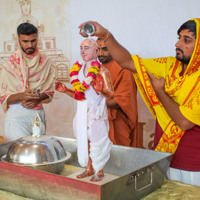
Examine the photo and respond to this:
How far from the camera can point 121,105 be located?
104 inches

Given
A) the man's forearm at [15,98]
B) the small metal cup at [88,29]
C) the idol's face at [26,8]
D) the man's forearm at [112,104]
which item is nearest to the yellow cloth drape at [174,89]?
the man's forearm at [112,104]

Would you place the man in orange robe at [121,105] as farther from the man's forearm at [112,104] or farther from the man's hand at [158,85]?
the man's hand at [158,85]

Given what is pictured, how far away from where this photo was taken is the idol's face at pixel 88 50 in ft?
5.16

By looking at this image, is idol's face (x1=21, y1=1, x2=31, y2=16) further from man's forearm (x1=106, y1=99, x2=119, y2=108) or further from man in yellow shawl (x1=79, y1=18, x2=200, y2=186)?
man in yellow shawl (x1=79, y1=18, x2=200, y2=186)

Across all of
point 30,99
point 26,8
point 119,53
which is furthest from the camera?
point 26,8

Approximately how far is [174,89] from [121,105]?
29.0 inches

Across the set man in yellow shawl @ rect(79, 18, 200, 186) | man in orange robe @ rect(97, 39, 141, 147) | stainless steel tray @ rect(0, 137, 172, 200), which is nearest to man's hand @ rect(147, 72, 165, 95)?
man in yellow shawl @ rect(79, 18, 200, 186)

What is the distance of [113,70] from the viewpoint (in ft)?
8.96

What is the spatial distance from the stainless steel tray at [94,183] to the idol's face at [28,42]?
1241mm

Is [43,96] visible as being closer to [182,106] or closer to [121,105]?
[121,105]

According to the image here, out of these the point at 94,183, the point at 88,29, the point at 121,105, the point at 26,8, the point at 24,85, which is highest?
the point at 26,8

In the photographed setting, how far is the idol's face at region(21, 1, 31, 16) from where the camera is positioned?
176 inches

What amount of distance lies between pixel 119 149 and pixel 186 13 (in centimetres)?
173

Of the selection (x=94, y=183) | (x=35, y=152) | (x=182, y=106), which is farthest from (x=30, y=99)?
(x=94, y=183)
